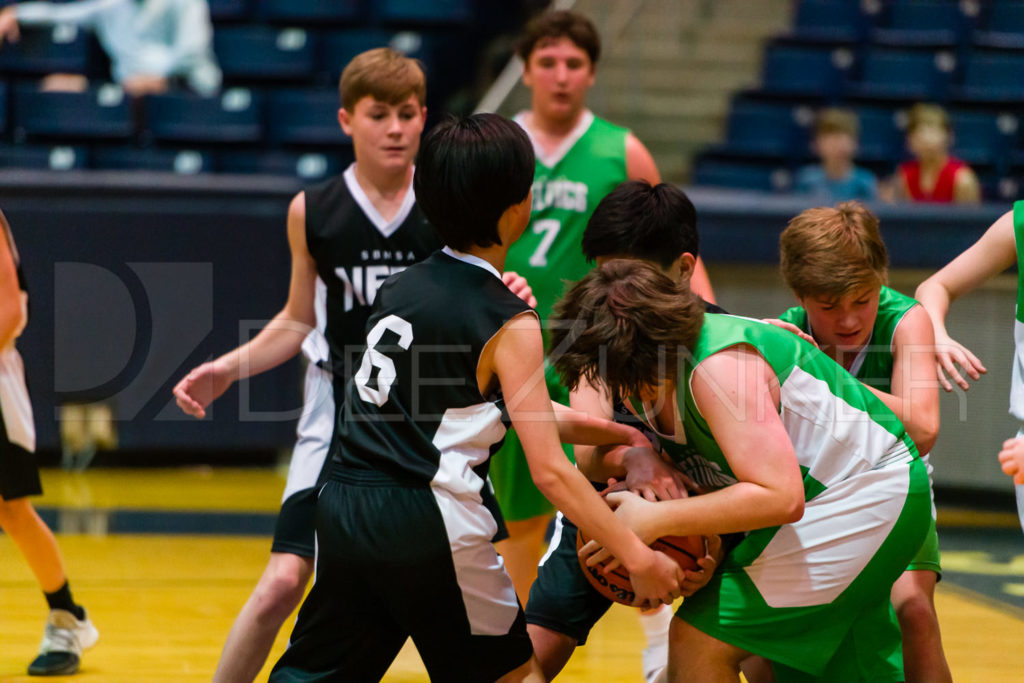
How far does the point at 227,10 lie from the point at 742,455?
776cm

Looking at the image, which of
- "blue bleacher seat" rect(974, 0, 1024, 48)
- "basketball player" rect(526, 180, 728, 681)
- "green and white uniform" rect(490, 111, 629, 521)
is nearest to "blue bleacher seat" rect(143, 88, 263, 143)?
"green and white uniform" rect(490, 111, 629, 521)

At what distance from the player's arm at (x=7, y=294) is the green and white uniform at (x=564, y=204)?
1630mm

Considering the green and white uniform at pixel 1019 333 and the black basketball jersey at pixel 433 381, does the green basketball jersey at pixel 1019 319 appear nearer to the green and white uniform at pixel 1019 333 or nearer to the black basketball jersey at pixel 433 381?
the green and white uniform at pixel 1019 333

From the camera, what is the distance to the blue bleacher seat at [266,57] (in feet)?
29.7

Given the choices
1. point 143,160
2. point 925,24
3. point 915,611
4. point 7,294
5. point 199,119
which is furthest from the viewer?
point 925,24

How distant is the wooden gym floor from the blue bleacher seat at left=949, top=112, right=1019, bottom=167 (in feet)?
10.2

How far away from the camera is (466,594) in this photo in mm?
2627

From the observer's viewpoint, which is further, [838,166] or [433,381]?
[838,166]

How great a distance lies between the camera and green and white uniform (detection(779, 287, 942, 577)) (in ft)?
10.8

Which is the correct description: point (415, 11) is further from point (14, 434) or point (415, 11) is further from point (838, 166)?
point (14, 434)

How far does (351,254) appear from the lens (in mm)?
3736

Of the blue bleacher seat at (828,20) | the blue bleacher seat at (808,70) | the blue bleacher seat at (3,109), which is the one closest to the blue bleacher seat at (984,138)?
the blue bleacher seat at (808,70)

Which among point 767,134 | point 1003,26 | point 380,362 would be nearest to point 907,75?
point 1003,26

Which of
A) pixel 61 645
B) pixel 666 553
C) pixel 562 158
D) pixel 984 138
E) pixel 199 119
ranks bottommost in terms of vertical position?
pixel 61 645
